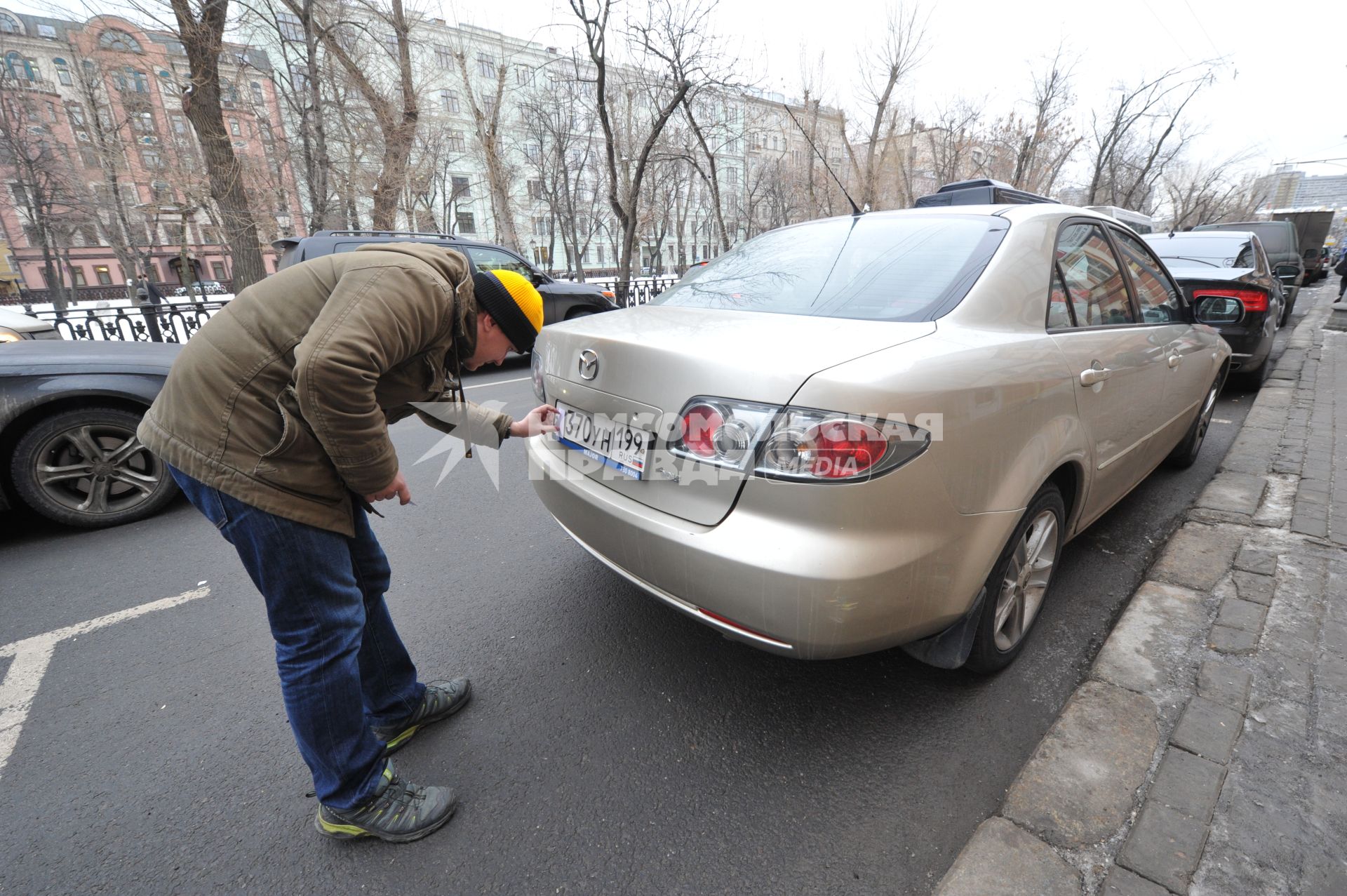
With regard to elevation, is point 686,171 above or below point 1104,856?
above

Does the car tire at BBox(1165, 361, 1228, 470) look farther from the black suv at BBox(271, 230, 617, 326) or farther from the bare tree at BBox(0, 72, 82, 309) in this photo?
the bare tree at BBox(0, 72, 82, 309)

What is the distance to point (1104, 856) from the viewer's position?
1.44m

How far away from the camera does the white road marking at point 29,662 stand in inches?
77.9

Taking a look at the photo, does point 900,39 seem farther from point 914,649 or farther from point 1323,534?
point 914,649

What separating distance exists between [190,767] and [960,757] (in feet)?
7.69

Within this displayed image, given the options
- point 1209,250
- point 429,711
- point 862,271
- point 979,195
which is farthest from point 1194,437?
point 429,711

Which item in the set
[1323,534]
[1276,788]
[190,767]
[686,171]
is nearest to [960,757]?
[1276,788]

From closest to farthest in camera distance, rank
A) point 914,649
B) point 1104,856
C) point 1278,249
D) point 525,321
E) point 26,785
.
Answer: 1. point 1104,856
2. point 525,321
3. point 26,785
4. point 914,649
5. point 1278,249

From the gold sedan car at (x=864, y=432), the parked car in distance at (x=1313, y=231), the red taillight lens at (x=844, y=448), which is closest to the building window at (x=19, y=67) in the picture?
the gold sedan car at (x=864, y=432)

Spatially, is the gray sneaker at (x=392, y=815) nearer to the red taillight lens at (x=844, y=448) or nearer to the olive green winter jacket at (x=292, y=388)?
the olive green winter jacket at (x=292, y=388)

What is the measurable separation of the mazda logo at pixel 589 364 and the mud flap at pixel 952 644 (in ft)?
4.19

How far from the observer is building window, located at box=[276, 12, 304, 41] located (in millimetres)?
14164

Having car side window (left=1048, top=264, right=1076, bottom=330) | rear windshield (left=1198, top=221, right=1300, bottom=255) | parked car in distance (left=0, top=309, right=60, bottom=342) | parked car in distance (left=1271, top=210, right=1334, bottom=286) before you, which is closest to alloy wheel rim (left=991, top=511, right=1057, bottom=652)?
car side window (left=1048, top=264, right=1076, bottom=330)

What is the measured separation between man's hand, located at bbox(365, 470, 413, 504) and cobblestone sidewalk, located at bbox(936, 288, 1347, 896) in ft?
5.32
